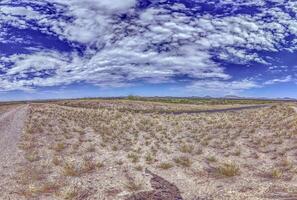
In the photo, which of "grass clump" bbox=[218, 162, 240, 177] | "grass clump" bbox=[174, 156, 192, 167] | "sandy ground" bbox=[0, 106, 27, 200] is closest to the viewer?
"sandy ground" bbox=[0, 106, 27, 200]

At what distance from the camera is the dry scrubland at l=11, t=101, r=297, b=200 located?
1259 cm

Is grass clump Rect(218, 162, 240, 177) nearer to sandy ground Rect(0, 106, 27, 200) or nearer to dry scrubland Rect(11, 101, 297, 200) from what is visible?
dry scrubland Rect(11, 101, 297, 200)

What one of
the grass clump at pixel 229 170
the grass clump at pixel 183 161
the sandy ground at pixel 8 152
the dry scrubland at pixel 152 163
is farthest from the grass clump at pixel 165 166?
the sandy ground at pixel 8 152

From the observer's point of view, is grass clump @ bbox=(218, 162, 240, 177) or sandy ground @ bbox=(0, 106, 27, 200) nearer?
sandy ground @ bbox=(0, 106, 27, 200)

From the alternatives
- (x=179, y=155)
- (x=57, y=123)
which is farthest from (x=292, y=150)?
(x=57, y=123)

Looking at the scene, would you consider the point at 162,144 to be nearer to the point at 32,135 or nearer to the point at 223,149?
the point at 223,149

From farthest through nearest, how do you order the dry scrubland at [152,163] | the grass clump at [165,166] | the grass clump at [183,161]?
the grass clump at [183,161]
the grass clump at [165,166]
the dry scrubland at [152,163]

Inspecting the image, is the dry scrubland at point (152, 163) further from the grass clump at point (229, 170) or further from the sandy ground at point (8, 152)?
the sandy ground at point (8, 152)

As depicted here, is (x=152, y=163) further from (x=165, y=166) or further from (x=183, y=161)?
(x=183, y=161)

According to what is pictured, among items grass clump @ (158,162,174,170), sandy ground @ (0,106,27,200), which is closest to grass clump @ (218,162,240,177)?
grass clump @ (158,162,174,170)

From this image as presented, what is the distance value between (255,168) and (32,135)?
1386 cm

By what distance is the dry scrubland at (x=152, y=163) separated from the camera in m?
12.6

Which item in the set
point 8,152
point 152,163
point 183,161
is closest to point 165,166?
point 152,163

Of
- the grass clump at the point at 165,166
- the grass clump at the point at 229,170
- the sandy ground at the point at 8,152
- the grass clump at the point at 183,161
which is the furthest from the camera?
the grass clump at the point at 183,161
